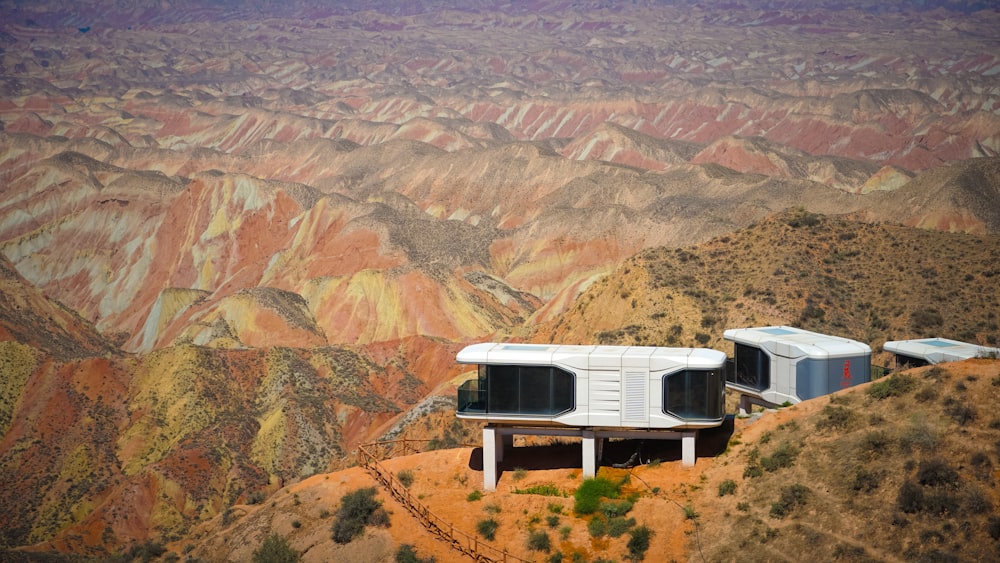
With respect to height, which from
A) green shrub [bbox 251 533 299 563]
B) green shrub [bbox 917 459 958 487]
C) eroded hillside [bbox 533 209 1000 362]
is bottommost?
eroded hillside [bbox 533 209 1000 362]

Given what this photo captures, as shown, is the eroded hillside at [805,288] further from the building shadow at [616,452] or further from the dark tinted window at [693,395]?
the dark tinted window at [693,395]

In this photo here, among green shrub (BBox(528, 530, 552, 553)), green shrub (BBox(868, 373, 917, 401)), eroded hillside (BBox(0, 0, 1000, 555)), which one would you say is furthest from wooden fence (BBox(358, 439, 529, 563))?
eroded hillside (BBox(0, 0, 1000, 555))

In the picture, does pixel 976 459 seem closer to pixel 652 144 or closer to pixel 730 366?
pixel 730 366

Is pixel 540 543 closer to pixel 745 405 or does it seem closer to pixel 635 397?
pixel 635 397

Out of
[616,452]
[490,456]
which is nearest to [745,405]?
[616,452]

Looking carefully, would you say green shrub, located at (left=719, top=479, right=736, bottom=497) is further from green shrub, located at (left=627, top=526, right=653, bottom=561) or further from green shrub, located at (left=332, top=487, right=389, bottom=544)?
green shrub, located at (left=332, top=487, right=389, bottom=544)

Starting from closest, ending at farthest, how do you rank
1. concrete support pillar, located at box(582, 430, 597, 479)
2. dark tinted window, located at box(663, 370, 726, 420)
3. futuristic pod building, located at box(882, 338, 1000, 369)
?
dark tinted window, located at box(663, 370, 726, 420) → concrete support pillar, located at box(582, 430, 597, 479) → futuristic pod building, located at box(882, 338, 1000, 369)
